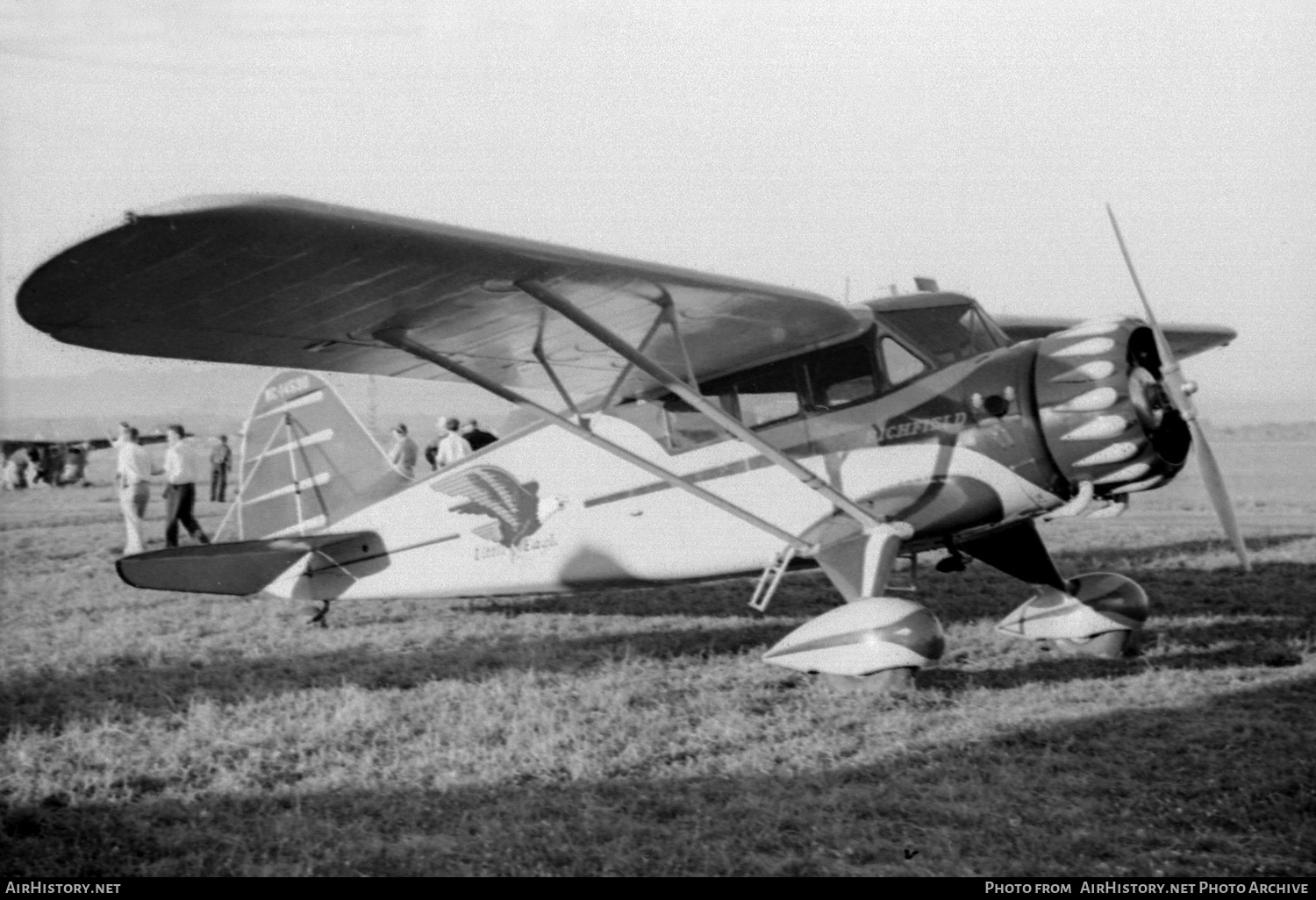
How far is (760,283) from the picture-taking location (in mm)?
5715

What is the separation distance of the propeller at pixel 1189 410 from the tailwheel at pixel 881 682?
194cm

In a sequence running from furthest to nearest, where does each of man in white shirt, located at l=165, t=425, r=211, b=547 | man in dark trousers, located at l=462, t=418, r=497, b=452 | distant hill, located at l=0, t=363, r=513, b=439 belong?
1. distant hill, located at l=0, t=363, r=513, b=439
2. man in dark trousers, located at l=462, t=418, r=497, b=452
3. man in white shirt, located at l=165, t=425, r=211, b=547

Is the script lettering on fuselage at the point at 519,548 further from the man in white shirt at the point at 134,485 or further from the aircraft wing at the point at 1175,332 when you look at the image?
the man in white shirt at the point at 134,485

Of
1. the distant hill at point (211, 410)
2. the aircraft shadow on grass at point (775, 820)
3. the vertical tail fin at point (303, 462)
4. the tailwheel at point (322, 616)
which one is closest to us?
the aircraft shadow on grass at point (775, 820)

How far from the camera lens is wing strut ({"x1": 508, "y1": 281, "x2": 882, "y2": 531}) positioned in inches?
209

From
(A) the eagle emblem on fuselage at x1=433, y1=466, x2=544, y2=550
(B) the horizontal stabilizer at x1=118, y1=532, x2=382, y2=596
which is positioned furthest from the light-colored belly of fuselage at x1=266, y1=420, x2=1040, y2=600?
(B) the horizontal stabilizer at x1=118, y1=532, x2=382, y2=596

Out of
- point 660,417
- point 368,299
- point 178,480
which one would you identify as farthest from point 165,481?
point 368,299

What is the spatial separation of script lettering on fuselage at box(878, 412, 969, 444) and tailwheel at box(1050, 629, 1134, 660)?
150cm

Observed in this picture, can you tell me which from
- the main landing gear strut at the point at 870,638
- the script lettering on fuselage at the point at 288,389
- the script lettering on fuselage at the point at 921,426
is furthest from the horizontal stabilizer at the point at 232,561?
the script lettering on fuselage at the point at 921,426

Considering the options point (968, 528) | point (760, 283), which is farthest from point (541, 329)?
point (968, 528)

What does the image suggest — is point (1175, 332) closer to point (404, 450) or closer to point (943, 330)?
point (943, 330)

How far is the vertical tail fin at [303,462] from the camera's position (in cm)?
820

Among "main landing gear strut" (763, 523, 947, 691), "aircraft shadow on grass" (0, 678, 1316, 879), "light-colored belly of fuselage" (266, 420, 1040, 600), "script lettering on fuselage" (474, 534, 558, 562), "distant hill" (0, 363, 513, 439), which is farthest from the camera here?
"distant hill" (0, 363, 513, 439)

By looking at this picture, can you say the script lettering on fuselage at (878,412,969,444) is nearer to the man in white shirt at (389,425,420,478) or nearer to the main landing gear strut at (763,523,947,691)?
the main landing gear strut at (763,523,947,691)
